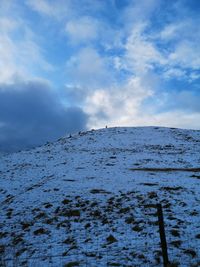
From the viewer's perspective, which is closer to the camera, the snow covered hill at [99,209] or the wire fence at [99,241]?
the wire fence at [99,241]

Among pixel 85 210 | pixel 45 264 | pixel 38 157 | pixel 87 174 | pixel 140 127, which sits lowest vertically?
pixel 45 264

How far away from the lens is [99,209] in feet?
49.7

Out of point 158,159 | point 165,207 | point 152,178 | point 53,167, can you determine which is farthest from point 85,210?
point 158,159

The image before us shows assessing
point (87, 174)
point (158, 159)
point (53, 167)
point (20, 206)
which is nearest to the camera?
point (20, 206)

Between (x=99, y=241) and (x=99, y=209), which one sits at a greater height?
(x=99, y=209)

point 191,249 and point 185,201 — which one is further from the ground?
point 185,201

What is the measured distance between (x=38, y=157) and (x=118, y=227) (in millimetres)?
24782

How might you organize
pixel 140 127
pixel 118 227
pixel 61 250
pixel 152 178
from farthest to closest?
pixel 140 127
pixel 152 178
pixel 118 227
pixel 61 250

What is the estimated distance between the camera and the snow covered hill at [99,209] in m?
10.2

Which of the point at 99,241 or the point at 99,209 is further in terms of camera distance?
the point at 99,209

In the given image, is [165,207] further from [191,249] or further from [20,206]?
[20,206]

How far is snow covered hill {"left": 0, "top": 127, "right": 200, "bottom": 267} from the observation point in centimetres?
1018

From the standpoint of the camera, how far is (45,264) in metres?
9.73

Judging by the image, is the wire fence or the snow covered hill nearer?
the wire fence
